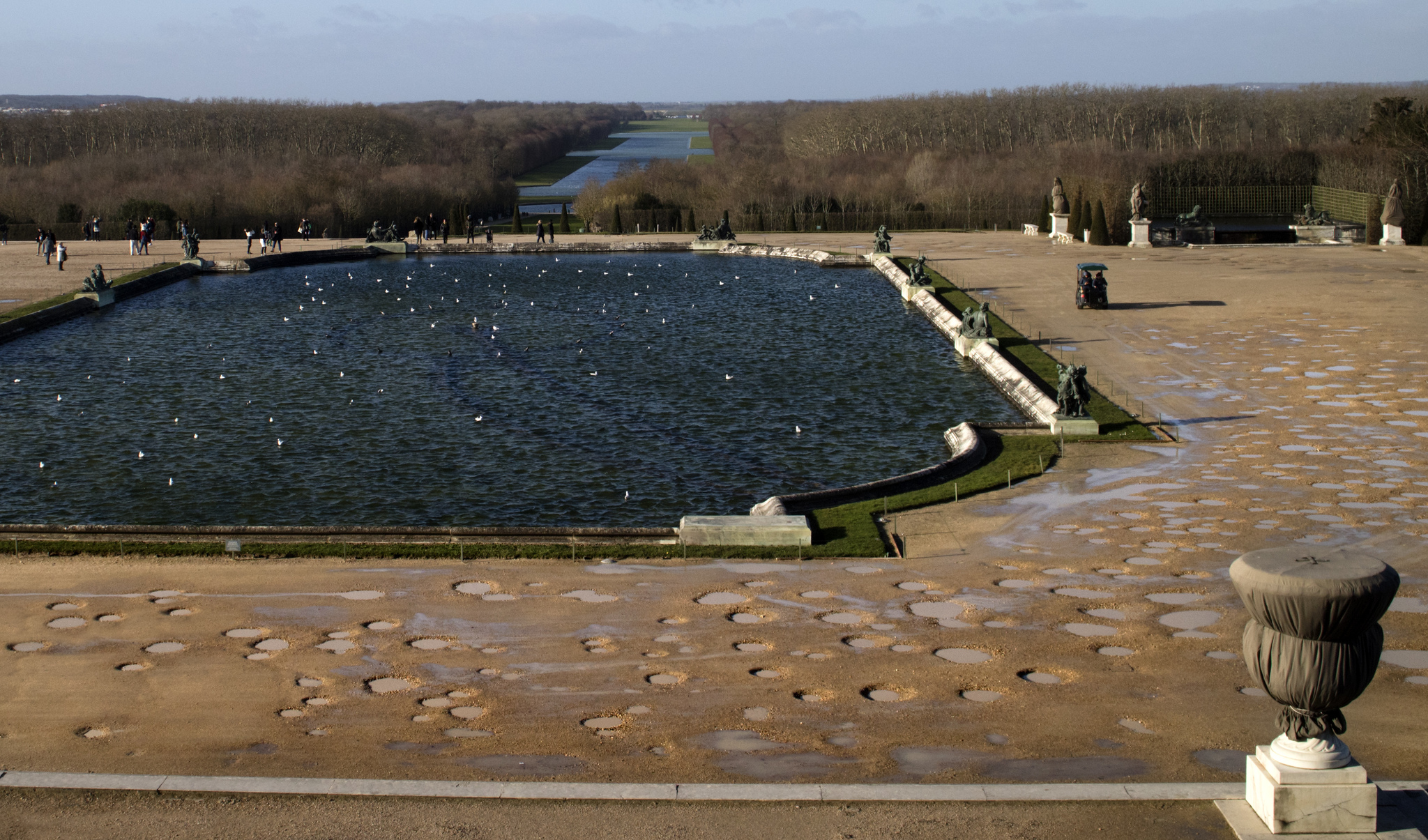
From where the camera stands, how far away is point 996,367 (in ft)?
114

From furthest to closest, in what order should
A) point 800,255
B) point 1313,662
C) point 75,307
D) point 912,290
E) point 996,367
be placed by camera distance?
1. point 800,255
2. point 912,290
3. point 75,307
4. point 996,367
5. point 1313,662

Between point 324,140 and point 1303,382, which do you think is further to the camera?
point 324,140

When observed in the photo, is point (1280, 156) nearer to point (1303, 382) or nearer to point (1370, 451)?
point (1303, 382)

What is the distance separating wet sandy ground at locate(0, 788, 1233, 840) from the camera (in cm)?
1087

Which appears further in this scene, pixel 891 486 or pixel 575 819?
pixel 891 486

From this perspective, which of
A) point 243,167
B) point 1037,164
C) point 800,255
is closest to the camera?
point 800,255

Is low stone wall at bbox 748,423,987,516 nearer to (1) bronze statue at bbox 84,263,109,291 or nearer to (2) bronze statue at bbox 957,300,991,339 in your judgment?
(2) bronze statue at bbox 957,300,991,339

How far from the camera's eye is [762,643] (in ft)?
51.8

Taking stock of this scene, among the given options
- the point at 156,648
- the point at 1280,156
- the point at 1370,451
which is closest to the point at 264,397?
the point at 156,648

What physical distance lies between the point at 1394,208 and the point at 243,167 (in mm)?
86597

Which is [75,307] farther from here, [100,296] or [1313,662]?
[1313,662]

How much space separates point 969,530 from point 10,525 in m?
15.2

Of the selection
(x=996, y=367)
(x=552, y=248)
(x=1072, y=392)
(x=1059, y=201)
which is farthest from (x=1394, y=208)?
(x=1072, y=392)

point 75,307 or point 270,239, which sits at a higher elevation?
point 270,239
